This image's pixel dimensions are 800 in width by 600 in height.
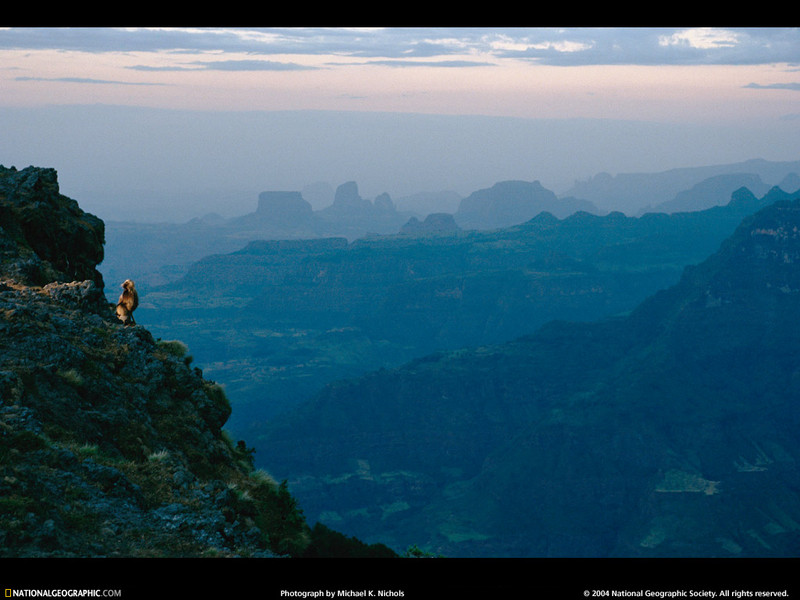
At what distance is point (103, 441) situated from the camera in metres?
15.5

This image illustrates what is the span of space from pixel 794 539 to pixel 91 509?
184764mm

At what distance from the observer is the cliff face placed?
12.6 metres

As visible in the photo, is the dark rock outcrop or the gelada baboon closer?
the gelada baboon
